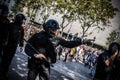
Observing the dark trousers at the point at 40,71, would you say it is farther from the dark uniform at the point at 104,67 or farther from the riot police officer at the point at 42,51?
the dark uniform at the point at 104,67

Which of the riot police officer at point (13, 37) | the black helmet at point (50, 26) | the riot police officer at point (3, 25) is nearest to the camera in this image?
the black helmet at point (50, 26)

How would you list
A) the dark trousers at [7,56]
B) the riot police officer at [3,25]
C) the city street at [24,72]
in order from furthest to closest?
the city street at [24,72], the dark trousers at [7,56], the riot police officer at [3,25]

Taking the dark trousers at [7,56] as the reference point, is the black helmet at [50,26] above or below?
above

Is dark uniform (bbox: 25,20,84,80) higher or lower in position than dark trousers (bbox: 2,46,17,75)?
higher

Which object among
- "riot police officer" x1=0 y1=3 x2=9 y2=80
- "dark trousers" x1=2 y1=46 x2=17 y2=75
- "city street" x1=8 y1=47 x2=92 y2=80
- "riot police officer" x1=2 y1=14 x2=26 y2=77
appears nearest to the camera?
"riot police officer" x1=0 y1=3 x2=9 y2=80

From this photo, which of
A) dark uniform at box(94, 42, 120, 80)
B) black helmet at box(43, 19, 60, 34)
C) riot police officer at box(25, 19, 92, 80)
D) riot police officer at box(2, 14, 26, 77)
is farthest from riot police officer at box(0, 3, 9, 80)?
dark uniform at box(94, 42, 120, 80)

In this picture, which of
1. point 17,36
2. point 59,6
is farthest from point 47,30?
point 59,6

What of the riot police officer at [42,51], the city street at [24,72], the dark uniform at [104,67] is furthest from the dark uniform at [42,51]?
the city street at [24,72]

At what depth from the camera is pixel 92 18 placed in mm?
27312

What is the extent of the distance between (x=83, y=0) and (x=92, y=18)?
7.42 feet

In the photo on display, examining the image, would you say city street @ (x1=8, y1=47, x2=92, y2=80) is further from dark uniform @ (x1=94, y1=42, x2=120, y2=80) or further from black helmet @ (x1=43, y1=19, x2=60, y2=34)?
dark uniform @ (x1=94, y1=42, x2=120, y2=80)

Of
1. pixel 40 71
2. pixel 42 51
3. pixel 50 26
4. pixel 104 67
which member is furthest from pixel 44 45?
pixel 104 67

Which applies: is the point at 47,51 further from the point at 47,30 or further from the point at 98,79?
the point at 98,79

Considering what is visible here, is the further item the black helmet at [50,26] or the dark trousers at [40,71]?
the black helmet at [50,26]
